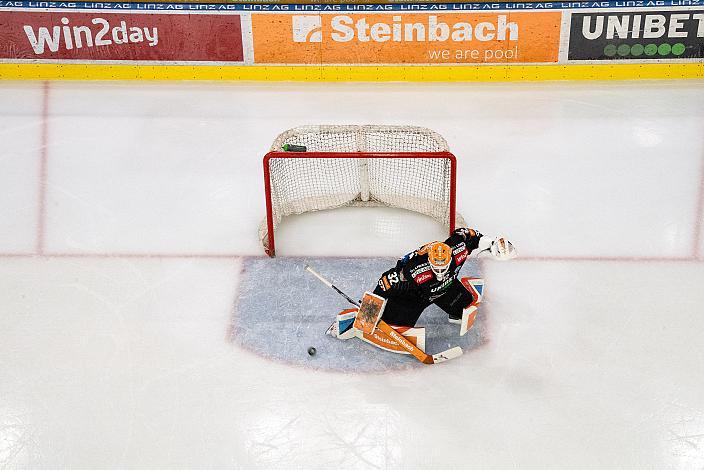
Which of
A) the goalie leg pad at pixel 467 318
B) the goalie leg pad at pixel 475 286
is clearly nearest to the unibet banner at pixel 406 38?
the goalie leg pad at pixel 475 286

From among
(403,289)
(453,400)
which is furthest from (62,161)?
(453,400)

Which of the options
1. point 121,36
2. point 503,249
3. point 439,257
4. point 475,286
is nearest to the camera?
point 439,257

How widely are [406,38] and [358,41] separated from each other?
1.58ft

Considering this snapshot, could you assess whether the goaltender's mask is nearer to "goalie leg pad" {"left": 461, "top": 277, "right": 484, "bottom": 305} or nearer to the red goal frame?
"goalie leg pad" {"left": 461, "top": 277, "right": 484, "bottom": 305}

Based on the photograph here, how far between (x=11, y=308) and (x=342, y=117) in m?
3.73

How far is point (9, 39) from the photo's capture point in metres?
9.63

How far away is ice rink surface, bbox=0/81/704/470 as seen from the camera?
5516mm

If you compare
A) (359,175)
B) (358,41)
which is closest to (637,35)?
(358,41)

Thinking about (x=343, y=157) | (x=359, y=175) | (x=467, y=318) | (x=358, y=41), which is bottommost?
(x=467, y=318)

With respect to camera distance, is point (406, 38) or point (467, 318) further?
point (406, 38)

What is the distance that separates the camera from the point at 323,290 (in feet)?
21.9

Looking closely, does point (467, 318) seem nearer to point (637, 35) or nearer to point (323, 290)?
point (323, 290)

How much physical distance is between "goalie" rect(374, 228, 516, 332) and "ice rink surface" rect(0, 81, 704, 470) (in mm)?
354

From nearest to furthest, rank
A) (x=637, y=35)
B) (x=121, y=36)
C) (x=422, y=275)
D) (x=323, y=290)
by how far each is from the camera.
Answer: (x=422, y=275), (x=323, y=290), (x=637, y=35), (x=121, y=36)
